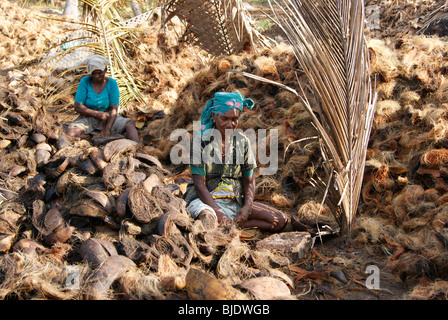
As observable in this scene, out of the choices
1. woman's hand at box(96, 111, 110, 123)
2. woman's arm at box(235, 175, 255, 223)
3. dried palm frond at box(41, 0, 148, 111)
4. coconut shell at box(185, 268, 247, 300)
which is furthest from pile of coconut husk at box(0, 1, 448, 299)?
dried palm frond at box(41, 0, 148, 111)

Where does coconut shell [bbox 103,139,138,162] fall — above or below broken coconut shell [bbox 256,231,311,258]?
above

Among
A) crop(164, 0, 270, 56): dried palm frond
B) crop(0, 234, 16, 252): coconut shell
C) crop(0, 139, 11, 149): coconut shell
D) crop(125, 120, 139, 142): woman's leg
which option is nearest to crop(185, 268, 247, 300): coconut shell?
crop(0, 234, 16, 252): coconut shell

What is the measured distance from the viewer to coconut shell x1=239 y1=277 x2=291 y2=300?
196 cm

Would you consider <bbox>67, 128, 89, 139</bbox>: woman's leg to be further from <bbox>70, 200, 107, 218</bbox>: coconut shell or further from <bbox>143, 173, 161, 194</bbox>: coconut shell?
<bbox>70, 200, 107, 218</bbox>: coconut shell

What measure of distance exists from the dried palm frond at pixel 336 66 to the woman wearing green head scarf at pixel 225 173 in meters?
0.58

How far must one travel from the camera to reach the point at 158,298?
192cm

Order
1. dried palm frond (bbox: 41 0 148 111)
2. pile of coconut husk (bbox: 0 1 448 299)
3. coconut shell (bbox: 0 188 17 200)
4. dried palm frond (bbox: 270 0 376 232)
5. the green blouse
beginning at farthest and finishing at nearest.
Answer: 1. dried palm frond (bbox: 41 0 148 111)
2. coconut shell (bbox: 0 188 17 200)
3. the green blouse
4. dried palm frond (bbox: 270 0 376 232)
5. pile of coconut husk (bbox: 0 1 448 299)

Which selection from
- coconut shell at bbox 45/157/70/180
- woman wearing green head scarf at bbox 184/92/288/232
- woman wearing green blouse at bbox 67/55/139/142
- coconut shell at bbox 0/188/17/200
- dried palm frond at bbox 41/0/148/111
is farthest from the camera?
dried palm frond at bbox 41/0/148/111

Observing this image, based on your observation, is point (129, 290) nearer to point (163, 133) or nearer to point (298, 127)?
point (298, 127)

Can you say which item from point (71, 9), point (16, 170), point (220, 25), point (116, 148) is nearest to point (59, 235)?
point (116, 148)

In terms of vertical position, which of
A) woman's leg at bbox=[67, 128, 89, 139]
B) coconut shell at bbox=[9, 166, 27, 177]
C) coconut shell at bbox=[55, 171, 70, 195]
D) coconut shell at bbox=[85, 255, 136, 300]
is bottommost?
coconut shell at bbox=[85, 255, 136, 300]

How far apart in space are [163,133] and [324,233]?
307 centimetres

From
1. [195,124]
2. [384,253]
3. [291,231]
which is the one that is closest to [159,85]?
[195,124]

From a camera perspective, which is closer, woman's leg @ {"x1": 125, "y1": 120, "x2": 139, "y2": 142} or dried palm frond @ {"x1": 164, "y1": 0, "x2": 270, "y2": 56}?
woman's leg @ {"x1": 125, "y1": 120, "x2": 139, "y2": 142}
